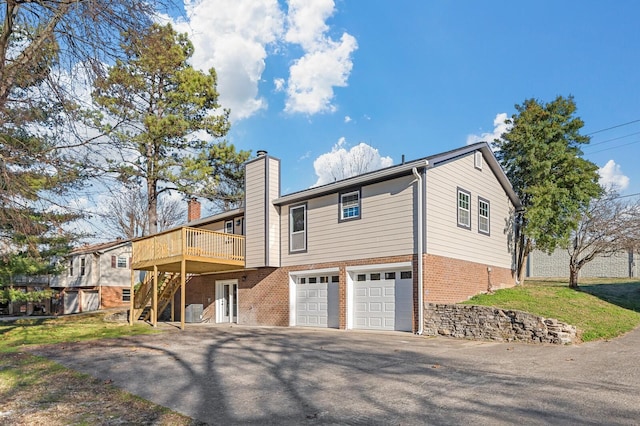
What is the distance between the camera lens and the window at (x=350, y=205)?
1689 cm

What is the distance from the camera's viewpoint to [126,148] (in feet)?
24.8

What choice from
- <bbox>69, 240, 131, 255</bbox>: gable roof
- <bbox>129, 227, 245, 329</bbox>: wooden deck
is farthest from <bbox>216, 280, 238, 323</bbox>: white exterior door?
<bbox>69, 240, 131, 255</bbox>: gable roof

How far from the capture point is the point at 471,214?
697 inches

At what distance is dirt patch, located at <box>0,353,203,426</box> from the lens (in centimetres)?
572

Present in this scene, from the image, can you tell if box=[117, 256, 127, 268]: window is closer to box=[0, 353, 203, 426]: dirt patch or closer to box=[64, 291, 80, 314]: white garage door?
box=[64, 291, 80, 314]: white garage door

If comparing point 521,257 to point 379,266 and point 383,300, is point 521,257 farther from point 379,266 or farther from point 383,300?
point 379,266

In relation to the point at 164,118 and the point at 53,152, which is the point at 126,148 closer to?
the point at 53,152

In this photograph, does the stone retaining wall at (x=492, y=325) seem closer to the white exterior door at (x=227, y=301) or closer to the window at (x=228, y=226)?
the white exterior door at (x=227, y=301)

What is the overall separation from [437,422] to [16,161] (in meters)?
6.98

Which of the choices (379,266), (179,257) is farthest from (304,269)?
(179,257)

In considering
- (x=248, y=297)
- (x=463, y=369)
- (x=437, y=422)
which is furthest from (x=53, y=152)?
(x=248, y=297)

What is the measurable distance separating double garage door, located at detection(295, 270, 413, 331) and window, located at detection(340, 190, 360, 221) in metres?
2.09

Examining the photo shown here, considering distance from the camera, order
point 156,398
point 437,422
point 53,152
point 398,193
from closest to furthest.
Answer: point 437,422 < point 156,398 < point 53,152 < point 398,193

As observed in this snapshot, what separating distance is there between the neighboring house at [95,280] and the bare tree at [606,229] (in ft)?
111
